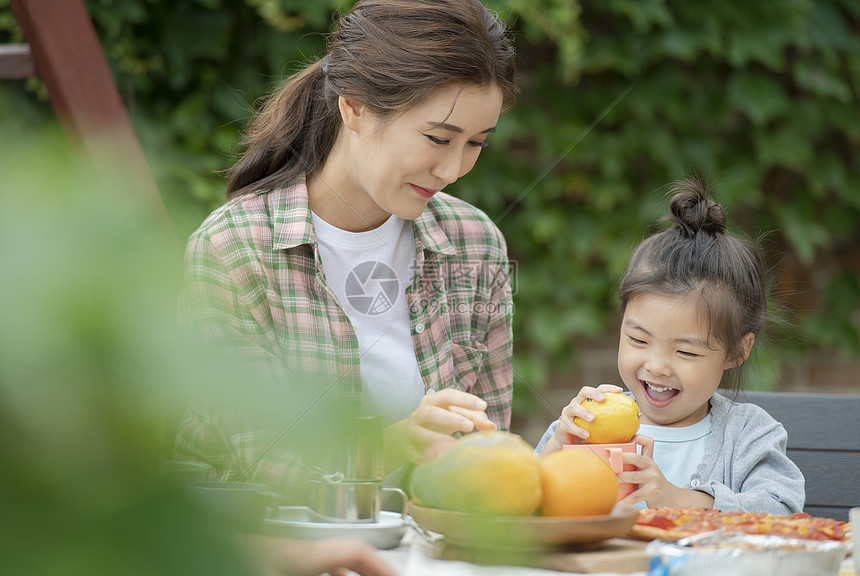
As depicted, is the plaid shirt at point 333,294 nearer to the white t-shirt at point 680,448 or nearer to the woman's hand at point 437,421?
the woman's hand at point 437,421

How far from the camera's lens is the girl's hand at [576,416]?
114 cm

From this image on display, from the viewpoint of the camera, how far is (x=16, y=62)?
1907mm

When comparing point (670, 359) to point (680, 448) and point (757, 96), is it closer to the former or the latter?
point (680, 448)

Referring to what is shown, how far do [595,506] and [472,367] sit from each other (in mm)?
1053

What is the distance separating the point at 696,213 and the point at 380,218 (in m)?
0.61

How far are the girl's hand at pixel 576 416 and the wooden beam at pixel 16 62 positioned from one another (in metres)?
1.43

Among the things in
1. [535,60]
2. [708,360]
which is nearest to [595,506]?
[708,360]

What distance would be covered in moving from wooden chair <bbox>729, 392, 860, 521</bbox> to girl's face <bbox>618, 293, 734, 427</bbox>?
0.16m

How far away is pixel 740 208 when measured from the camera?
2.92 meters

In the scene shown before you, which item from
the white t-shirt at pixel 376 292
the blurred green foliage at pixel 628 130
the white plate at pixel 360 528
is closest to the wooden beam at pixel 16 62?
the blurred green foliage at pixel 628 130

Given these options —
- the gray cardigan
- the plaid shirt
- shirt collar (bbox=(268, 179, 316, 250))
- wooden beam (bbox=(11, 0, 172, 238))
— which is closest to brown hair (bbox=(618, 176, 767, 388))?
the gray cardigan

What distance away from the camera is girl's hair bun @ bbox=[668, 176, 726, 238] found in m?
1.58

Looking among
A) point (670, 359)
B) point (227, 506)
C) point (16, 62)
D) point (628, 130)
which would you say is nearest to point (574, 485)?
point (227, 506)

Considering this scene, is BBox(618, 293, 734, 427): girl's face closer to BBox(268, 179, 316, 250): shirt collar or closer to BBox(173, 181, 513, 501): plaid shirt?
BBox(173, 181, 513, 501): plaid shirt
